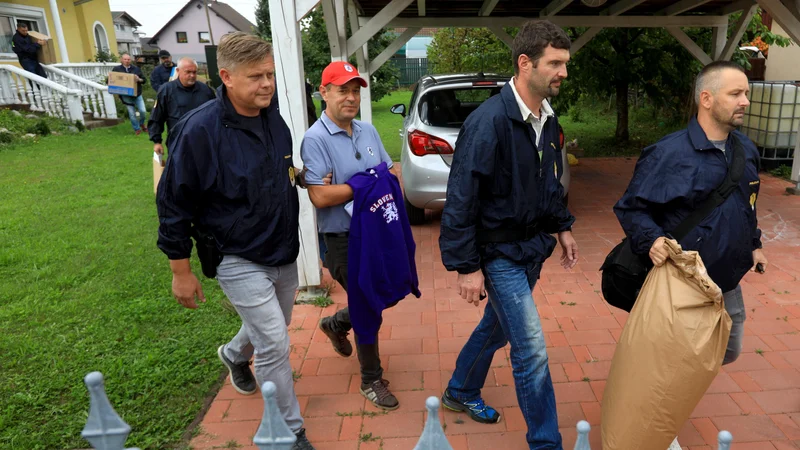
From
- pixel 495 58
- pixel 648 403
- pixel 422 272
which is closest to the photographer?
pixel 648 403

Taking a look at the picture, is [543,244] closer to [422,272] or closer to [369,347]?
[369,347]

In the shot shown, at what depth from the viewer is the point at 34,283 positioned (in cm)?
478

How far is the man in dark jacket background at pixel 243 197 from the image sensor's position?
89.3 inches

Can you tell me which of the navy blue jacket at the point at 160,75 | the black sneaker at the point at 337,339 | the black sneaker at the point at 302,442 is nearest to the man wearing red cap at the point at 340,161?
the black sneaker at the point at 337,339

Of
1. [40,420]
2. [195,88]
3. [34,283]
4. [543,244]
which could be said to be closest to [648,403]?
[543,244]

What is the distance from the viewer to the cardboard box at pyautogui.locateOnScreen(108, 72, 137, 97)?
1344 cm

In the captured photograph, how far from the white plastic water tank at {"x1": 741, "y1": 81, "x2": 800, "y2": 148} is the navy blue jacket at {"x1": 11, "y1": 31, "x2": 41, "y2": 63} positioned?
54.6 feet

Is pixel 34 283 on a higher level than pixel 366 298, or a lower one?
lower

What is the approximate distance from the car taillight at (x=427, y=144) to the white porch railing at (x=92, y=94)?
498 inches


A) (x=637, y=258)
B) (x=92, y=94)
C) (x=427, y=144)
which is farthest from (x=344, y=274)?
(x=92, y=94)

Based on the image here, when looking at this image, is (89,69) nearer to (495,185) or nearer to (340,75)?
(340,75)

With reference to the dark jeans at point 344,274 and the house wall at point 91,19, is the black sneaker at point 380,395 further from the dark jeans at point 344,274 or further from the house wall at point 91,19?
the house wall at point 91,19

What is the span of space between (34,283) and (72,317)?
0.93m

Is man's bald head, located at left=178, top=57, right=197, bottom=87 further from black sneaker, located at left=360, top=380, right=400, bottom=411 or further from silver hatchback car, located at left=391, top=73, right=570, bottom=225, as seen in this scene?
black sneaker, located at left=360, top=380, right=400, bottom=411
